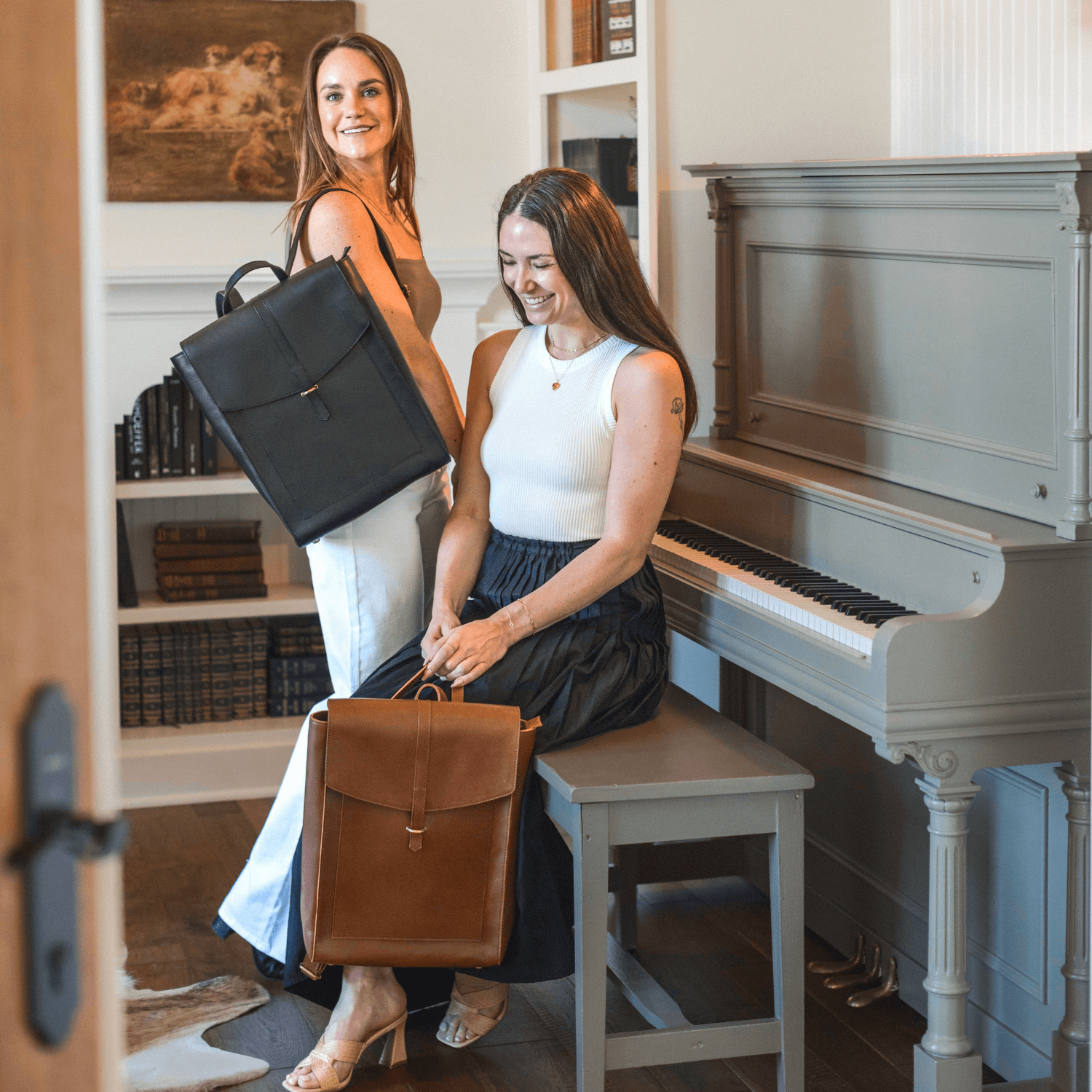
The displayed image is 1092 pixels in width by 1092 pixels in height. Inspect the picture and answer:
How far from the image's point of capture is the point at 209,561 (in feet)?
12.7

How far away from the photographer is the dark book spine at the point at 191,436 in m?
3.80

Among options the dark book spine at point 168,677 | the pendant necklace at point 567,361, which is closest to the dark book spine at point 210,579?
the dark book spine at point 168,677

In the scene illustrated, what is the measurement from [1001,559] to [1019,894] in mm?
589

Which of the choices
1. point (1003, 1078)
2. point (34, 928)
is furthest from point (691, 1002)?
point (34, 928)

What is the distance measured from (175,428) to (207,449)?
0.10 m

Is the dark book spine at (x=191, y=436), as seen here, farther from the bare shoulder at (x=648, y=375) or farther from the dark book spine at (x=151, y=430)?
the bare shoulder at (x=648, y=375)

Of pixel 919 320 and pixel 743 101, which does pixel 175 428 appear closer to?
pixel 743 101

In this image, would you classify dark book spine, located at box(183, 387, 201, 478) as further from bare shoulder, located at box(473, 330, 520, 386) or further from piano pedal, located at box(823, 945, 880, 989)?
Result: piano pedal, located at box(823, 945, 880, 989)

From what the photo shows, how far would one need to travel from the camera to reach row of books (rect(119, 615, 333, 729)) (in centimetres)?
388

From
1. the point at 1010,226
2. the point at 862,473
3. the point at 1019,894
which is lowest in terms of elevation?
the point at 1019,894

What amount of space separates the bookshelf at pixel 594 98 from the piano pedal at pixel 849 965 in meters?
1.44

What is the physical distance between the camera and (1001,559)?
1.96 meters

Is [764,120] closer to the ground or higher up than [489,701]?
higher up

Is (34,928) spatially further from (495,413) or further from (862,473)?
(862,473)
